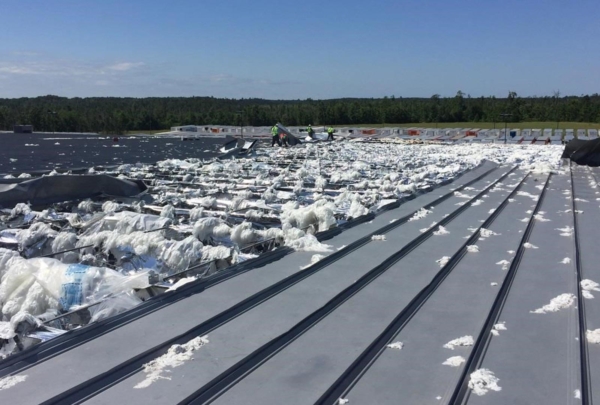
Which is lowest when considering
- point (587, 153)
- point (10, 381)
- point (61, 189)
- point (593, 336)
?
point (593, 336)

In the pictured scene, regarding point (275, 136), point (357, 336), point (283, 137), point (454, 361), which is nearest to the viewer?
point (454, 361)

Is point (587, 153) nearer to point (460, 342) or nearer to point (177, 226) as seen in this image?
point (177, 226)

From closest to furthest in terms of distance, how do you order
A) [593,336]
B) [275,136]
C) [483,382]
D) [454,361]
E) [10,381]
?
[10,381]
[483,382]
[454,361]
[593,336]
[275,136]

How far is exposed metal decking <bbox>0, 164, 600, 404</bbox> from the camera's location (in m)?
3.37

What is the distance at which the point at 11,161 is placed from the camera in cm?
1861

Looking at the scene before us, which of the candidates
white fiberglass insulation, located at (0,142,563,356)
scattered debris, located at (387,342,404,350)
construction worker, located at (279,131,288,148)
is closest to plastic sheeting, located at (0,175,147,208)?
white fiberglass insulation, located at (0,142,563,356)

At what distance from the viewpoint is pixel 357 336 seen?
423cm

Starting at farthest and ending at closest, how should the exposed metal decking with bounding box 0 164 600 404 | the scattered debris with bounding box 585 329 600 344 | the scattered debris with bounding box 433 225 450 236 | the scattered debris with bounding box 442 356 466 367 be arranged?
the scattered debris with bounding box 433 225 450 236 < the scattered debris with bounding box 585 329 600 344 < the scattered debris with bounding box 442 356 466 367 < the exposed metal decking with bounding box 0 164 600 404

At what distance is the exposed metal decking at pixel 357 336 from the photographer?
337cm

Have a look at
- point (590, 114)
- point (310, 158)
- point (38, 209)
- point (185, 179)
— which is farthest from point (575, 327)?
point (590, 114)

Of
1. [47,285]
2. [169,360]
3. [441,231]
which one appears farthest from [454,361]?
[441,231]

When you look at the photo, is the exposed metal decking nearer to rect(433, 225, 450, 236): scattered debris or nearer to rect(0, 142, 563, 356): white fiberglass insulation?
rect(0, 142, 563, 356): white fiberglass insulation

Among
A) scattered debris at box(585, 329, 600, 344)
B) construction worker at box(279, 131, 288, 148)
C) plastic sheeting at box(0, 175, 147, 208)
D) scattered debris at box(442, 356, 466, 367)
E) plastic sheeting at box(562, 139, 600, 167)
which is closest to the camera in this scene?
scattered debris at box(442, 356, 466, 367)

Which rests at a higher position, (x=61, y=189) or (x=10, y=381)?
(x=61, y=189)
